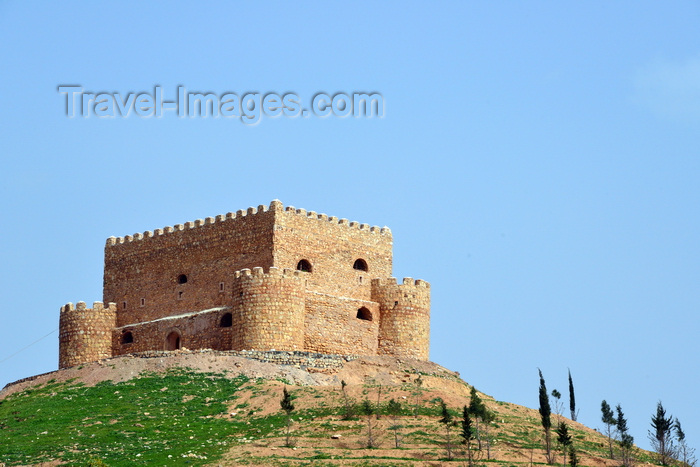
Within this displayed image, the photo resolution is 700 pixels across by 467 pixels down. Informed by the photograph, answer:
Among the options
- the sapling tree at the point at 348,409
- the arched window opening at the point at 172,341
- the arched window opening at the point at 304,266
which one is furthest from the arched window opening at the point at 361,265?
the sapling tree at the point at 348,409

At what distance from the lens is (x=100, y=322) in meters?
61.8

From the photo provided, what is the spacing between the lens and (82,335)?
6131 centimetres

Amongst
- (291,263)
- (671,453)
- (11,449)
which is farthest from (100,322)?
(671,453)

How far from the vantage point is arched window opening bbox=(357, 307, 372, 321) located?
193ft

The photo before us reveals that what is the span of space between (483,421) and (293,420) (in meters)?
6.67

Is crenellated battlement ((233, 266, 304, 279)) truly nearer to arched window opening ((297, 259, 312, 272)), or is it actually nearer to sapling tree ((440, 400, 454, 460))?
arched window opening ((297, 259, 312, 272))

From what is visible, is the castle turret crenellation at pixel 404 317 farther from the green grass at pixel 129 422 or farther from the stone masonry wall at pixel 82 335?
the stone masonry wall at pixel 82 335

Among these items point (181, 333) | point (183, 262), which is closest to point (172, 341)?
point (181, 333)

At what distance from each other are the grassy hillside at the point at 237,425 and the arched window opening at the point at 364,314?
4685mm

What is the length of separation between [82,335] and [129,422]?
48.2 feet

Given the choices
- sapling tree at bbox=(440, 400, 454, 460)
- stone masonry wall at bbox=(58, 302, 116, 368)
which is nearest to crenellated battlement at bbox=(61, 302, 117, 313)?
stone masonry wall at bbox=(58, 302, 116, 368)

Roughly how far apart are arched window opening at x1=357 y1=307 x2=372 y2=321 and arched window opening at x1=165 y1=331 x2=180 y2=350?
817 cm

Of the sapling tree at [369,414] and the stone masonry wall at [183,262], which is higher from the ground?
the stone masonry wall at [183,262]

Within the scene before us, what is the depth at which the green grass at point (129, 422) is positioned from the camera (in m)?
43.6
